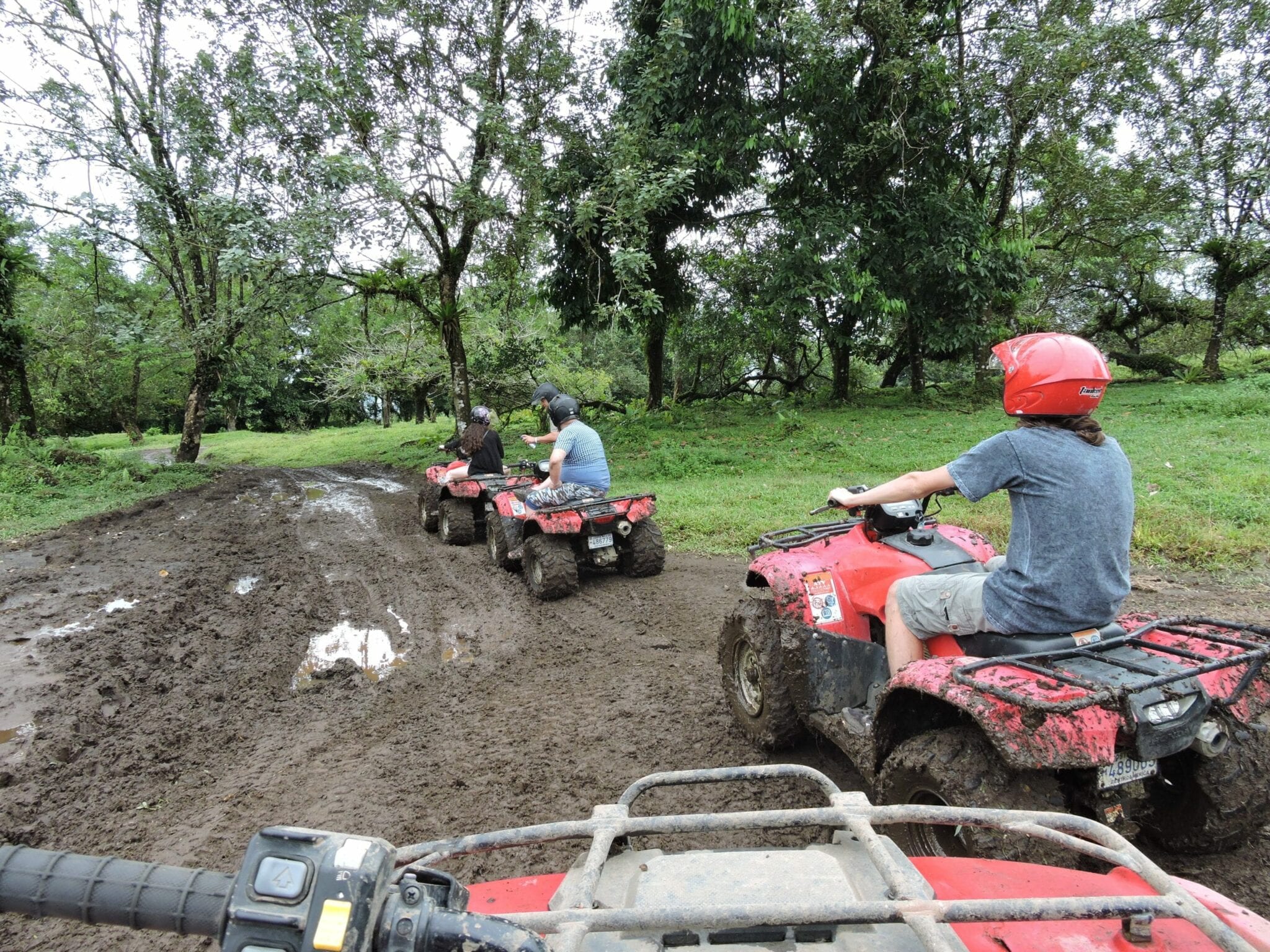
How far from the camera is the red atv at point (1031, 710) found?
2.10 metres

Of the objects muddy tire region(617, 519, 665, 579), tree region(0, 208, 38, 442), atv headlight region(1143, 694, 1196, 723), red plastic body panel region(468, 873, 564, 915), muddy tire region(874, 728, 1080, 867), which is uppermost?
tree region(0, 208, 38, 442)

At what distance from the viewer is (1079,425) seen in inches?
98.6

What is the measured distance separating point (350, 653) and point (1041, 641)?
4.69 metres

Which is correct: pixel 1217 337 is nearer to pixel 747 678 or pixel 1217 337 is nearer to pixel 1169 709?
pixel 747 678

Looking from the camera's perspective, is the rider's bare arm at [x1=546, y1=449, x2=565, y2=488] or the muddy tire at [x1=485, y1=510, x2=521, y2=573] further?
the muddy tire at [x1=485, y1=510, x2=521, y2=573]

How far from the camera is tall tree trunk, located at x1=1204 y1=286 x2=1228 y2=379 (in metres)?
17.6

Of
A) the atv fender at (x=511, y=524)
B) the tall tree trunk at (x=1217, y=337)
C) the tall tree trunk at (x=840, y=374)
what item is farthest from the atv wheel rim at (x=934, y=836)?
the tall tree trunk at (x=1217, y=337)

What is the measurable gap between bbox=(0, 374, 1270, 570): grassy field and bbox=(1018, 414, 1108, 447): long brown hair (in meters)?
0.33

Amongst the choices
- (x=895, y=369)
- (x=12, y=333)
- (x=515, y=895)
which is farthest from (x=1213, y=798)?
(x=895, y=369)

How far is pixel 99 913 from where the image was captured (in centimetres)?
99

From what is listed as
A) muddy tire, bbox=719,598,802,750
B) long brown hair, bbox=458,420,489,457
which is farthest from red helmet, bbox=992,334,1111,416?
long brown hair, bbox=458,420,489,457

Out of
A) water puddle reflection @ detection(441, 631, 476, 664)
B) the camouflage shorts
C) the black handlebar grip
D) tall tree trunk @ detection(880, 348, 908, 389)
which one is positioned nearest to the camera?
the black handlebar grip

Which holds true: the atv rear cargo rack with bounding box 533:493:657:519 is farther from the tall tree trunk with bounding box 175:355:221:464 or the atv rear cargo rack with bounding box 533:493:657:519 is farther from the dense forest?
the tall tree trunk with bounding box 175:355:221:464

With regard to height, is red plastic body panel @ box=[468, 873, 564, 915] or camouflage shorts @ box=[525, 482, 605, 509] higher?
camouflage shorts @ box=[525, 482, 605, 509]
